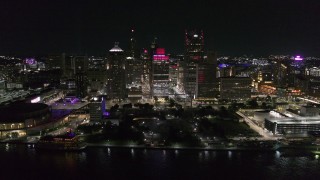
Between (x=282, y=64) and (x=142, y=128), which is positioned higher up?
(x=282, y=64)

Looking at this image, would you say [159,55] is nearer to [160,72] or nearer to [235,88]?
[160,72]

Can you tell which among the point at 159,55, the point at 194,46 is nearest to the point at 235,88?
the point at 194,46

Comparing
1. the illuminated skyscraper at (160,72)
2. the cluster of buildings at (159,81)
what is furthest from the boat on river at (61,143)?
the illuminated skyscraper at (160,72)

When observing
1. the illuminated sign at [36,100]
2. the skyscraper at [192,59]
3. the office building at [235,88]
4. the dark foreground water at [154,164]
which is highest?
the skyscraper at [192,59]

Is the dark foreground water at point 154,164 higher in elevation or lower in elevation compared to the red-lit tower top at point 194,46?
lower

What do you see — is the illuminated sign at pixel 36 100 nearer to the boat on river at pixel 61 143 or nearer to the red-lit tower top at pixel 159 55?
the boat on river at pixel 61 143

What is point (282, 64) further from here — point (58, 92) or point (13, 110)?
point (13, 110)

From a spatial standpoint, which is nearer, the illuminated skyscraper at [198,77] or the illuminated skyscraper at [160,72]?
the illuminated skyscraper at [198,77]

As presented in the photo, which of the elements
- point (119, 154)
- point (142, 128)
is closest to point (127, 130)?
point (142, 128)
